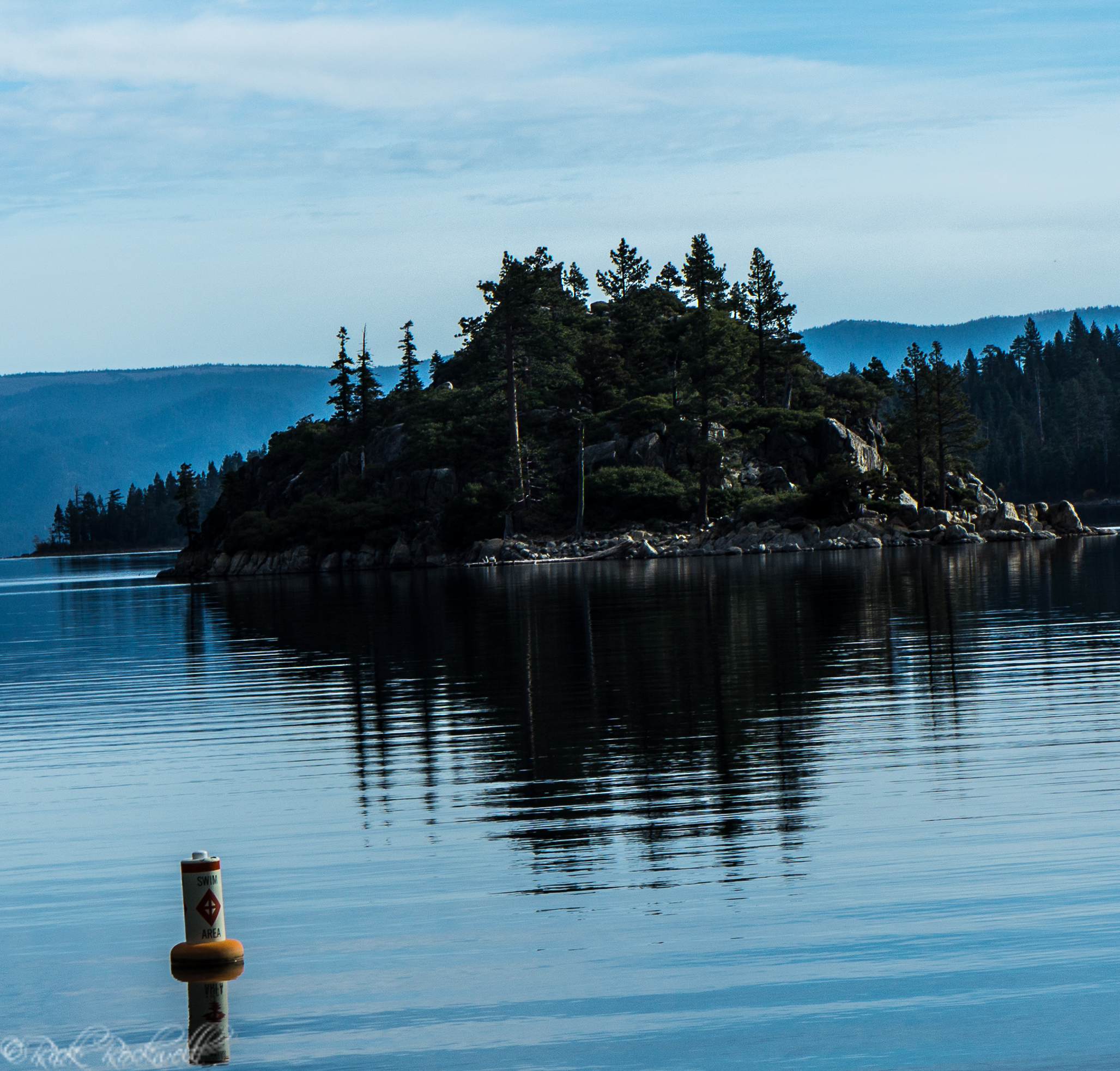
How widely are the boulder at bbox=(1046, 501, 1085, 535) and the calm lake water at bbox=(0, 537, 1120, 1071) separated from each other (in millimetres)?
61202

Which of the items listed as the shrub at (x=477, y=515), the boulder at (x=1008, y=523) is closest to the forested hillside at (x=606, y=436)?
the shrub at (x=477, y=515)

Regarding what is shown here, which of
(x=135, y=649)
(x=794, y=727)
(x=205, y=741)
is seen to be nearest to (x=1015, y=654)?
(x=794, y=727)

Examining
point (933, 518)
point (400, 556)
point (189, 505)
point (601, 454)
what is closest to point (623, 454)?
point (601, 454)

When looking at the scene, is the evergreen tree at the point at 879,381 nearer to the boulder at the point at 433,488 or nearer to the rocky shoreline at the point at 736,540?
the rocky shoreline at the point at 736,540

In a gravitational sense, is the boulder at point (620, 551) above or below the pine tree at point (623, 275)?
below

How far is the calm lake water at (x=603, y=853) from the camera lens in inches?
295

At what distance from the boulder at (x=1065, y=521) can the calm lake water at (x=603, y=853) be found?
6120cm

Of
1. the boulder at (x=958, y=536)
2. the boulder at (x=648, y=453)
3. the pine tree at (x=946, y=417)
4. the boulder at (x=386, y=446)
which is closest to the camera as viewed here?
the boulder at (x=958, y=536)

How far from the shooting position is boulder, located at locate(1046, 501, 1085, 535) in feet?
283

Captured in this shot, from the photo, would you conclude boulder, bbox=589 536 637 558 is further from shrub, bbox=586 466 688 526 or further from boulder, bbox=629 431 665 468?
boulder, bbox=629 431 665 468

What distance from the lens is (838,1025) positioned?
7238mm

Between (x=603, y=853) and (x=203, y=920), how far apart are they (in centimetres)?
397

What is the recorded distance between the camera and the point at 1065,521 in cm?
8700

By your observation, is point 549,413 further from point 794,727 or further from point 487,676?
point 794,727
